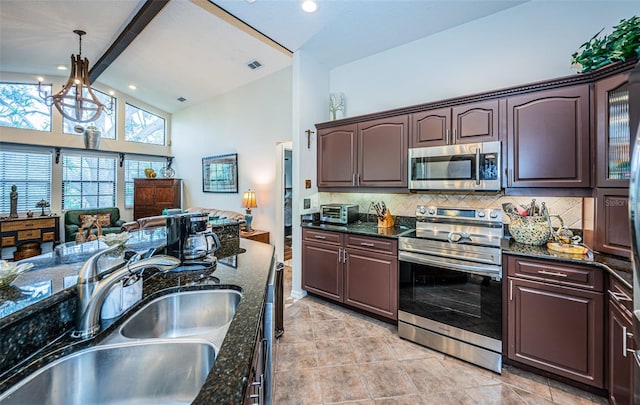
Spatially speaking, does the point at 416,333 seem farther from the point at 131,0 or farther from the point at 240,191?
the point at 131,0

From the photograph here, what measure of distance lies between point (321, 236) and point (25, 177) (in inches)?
265

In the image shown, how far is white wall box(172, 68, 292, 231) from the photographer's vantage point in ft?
15.9

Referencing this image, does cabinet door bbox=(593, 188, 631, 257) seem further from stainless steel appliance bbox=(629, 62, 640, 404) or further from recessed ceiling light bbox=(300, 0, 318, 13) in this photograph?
recessed ceiling light bbox=(300, 0, 318, 13)

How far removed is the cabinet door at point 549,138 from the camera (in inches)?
75.2

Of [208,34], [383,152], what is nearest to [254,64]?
[208,34]

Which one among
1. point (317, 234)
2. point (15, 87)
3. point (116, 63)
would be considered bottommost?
point (317, 234)

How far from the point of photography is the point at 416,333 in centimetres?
230

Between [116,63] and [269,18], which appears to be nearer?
[269,18]

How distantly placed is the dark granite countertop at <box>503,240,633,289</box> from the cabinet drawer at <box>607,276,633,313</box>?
46 mm

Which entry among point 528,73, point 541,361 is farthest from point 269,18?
point 541,361

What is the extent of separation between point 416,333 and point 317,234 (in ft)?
4.61

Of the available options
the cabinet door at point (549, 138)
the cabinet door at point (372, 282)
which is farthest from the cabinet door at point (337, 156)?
the cabinet door at point (549, 138)

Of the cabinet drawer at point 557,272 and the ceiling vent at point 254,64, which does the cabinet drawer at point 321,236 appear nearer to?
the cabinet drawer at point 557,272

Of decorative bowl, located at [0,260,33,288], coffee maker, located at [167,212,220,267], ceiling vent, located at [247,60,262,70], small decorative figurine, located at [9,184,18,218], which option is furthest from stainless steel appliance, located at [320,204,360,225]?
small decorative figurine, located at [9,184,18,218]
